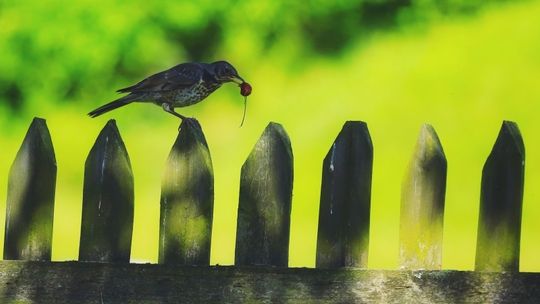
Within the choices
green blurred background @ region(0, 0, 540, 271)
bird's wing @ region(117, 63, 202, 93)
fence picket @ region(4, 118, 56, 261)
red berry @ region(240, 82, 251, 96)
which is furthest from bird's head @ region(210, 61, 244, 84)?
green blurred background @ region(0, 0, 540, 271)

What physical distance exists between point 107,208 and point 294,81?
6.16 m

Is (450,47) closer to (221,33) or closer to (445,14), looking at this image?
(445,14)

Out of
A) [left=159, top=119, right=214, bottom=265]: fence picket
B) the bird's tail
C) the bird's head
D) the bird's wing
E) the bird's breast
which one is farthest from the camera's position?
the bird's head

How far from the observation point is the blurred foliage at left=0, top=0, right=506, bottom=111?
30.0ft

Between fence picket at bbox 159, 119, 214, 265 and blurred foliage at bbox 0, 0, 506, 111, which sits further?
blurred foliage at bbox 0, 0, 506, 111

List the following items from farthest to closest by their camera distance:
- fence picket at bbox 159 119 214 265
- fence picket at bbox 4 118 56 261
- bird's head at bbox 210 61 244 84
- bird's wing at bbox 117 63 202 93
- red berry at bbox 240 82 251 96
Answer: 1. bird's head at bbox 210 61 244 84
2. bird's wing at bbox 117 63 202 93
3. red berry at bbox 240 82 251 96
4. fence picket at bbox 4 118 56 261
5. fence picket at bbox 159 119 214 265

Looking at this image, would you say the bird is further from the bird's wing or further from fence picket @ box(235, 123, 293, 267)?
fence picket @ box(235, 123, 293, 267)

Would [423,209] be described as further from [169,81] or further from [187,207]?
[169,81]

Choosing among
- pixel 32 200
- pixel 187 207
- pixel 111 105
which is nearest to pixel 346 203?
pixel 187 207

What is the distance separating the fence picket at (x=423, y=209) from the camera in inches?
129

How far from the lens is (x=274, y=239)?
3.28 metres

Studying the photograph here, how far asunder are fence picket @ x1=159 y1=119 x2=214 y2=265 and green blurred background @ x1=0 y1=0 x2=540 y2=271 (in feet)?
18.0

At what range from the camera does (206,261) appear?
329cm

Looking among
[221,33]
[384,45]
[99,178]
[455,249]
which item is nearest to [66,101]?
[221,33]
